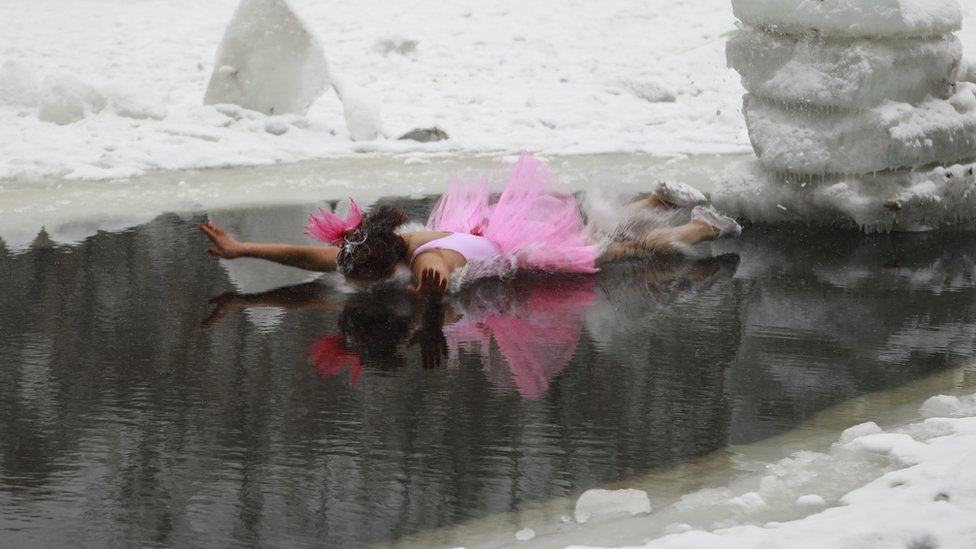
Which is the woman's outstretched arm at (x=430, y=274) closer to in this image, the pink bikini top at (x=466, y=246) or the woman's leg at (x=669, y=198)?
the pink bikini top at (x=466, y=246)

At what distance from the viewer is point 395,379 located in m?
3.68

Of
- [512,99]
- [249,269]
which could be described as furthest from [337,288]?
[512,99]

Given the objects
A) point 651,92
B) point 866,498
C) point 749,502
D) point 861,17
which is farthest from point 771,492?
point 651,92

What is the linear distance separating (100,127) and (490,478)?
→ 6.54 metres

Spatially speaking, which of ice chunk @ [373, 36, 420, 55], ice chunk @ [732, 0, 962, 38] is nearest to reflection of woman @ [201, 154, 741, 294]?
ice chunk @ [732, 0, 962, 38]

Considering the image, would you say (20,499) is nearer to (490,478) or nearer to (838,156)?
(490,478)

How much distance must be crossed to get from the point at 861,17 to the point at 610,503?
137 inches

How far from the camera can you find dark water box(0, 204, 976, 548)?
9.27 ft

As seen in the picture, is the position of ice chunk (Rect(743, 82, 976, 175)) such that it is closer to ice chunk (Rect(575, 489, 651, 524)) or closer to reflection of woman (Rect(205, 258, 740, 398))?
reflection of woman (Rect(205, 258, 740, 398))

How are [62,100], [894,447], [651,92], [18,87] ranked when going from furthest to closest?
[651,92]
[18,87]
[62,100]
[894,447]

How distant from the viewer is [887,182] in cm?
566

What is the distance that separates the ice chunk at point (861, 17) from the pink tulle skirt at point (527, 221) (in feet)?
4.57

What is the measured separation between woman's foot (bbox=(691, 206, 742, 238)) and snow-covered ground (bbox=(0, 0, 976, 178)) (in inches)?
117

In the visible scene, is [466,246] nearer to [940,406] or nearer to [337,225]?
[337,225]
